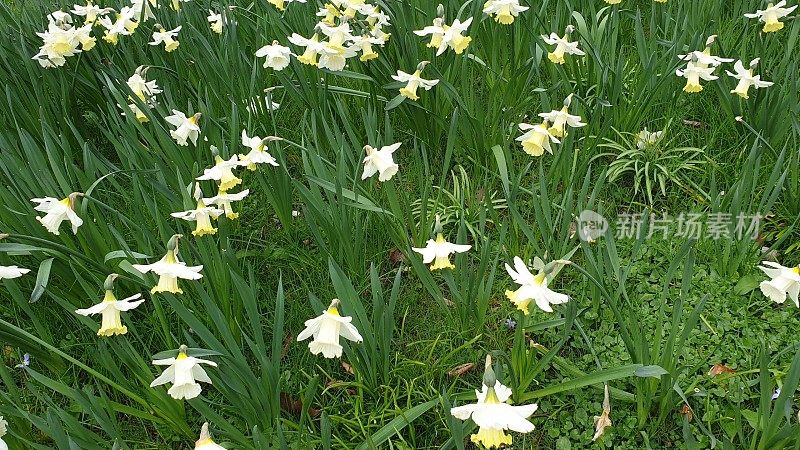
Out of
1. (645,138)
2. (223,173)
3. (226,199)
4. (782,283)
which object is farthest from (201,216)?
(645,138)

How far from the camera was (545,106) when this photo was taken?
241cm

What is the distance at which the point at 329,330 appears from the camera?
1572mm

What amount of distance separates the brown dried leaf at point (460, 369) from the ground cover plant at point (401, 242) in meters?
0.02

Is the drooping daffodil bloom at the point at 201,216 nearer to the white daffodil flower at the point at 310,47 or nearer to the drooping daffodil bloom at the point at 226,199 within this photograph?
the drooping daffodil bloom at the point at 226,199

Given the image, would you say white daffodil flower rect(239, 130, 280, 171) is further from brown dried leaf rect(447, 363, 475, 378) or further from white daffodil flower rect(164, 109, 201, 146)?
brown dried leaf rect(447, 363, 475, 378)

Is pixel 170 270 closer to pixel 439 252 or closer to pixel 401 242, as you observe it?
pixel 439 252

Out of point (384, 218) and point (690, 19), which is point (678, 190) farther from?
point (384, 218)

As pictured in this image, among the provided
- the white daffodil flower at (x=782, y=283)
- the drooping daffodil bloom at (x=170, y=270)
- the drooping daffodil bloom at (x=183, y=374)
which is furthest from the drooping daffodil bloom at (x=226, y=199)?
the white daffodil flower at (x=782, y=283)

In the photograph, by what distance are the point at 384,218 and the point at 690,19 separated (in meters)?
1.79

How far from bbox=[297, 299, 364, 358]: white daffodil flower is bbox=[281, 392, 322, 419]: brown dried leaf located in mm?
412

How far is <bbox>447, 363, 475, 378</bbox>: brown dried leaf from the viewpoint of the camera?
1.99 meters

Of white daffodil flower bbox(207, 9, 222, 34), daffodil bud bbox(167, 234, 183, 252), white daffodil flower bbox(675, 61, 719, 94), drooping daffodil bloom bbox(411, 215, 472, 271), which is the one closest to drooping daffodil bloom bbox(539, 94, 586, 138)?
white daffodil flower bbox(675, 61, 719, 94)

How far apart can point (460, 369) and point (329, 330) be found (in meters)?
0.58

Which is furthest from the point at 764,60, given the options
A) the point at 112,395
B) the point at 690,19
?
the point at 112,395
